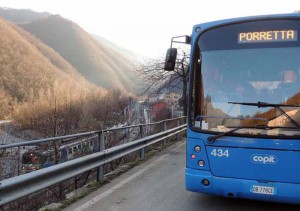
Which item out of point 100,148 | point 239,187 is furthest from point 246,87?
point 100,148

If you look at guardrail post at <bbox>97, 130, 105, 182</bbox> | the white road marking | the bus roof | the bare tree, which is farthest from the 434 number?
the bare tree

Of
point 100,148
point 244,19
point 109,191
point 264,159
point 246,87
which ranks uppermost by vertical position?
point 244,19

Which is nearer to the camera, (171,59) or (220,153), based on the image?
(220,153)

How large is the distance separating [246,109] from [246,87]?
31cm

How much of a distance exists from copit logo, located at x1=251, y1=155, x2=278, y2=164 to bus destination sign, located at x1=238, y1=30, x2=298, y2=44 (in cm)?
161

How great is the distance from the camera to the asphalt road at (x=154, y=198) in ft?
19.1

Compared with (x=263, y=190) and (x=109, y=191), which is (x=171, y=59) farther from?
(x=109, y=191)

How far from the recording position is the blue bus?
5074mm

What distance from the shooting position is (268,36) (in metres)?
5.44

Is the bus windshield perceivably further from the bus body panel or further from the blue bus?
the bus body panel

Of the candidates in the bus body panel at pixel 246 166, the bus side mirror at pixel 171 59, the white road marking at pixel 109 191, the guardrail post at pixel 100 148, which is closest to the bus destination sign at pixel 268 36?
the bus body panel at pixel 246 166

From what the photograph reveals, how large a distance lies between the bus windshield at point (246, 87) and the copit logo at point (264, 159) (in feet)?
0.99

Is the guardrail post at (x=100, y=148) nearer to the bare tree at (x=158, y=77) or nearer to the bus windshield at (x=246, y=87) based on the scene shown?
the bus windshield at (x=246, y=87)

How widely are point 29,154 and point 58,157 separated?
1.66 meters
